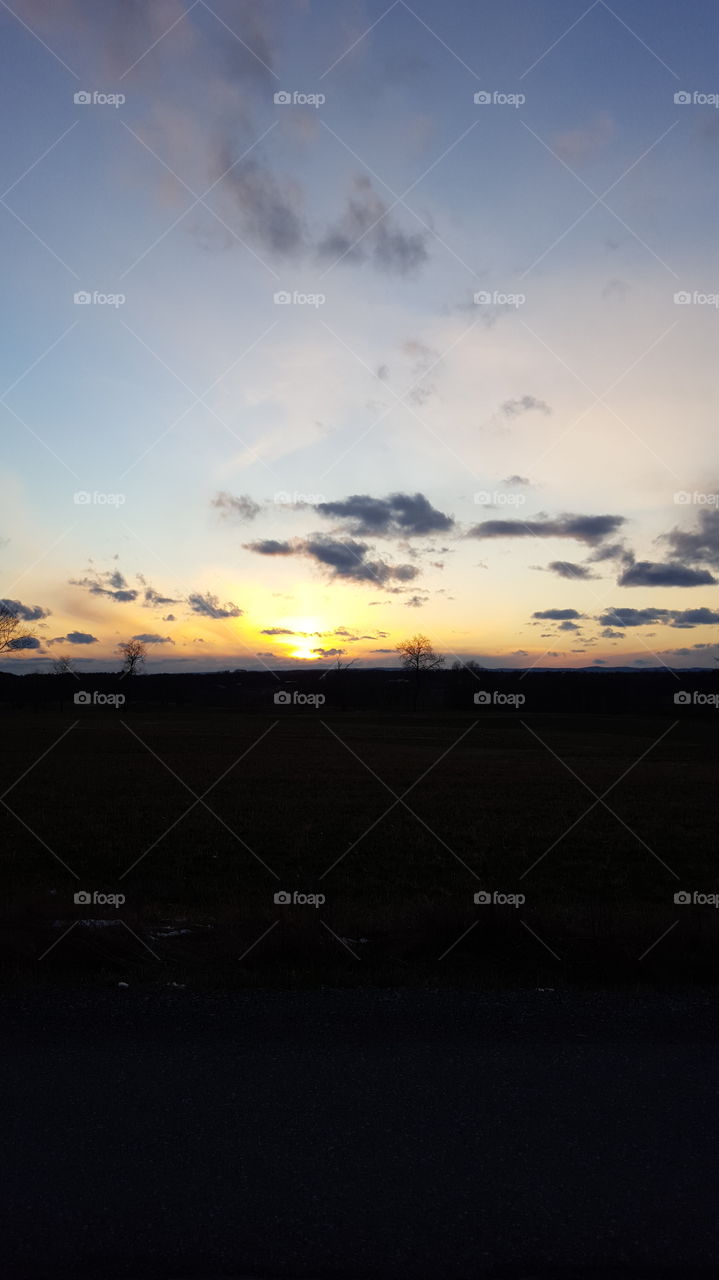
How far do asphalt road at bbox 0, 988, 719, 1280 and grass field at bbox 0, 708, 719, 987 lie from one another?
57.0 inches

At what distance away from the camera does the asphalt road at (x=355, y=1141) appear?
12.0ft

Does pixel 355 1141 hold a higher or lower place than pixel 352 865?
higher

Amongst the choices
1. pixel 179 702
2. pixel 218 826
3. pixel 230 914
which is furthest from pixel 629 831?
pixel 179 702

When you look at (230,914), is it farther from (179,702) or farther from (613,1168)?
(179,702)

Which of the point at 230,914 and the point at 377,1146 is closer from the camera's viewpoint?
the point at 377,1146

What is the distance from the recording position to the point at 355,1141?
4.50m

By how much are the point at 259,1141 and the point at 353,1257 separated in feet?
3.27

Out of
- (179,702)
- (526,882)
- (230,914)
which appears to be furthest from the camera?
(179,702)

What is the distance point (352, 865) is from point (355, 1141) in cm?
1280

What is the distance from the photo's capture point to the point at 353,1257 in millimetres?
3615

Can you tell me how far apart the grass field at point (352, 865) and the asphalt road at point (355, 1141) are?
1447mm

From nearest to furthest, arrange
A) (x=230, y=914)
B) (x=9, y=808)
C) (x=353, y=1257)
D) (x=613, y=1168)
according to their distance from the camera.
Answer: (x=353, y=1257) → (x=613, y=1168) → (x=230, y=914) → (x=9, y=808)

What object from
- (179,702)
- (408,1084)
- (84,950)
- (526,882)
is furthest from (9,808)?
→ (179,702)

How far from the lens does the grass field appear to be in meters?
8.04
